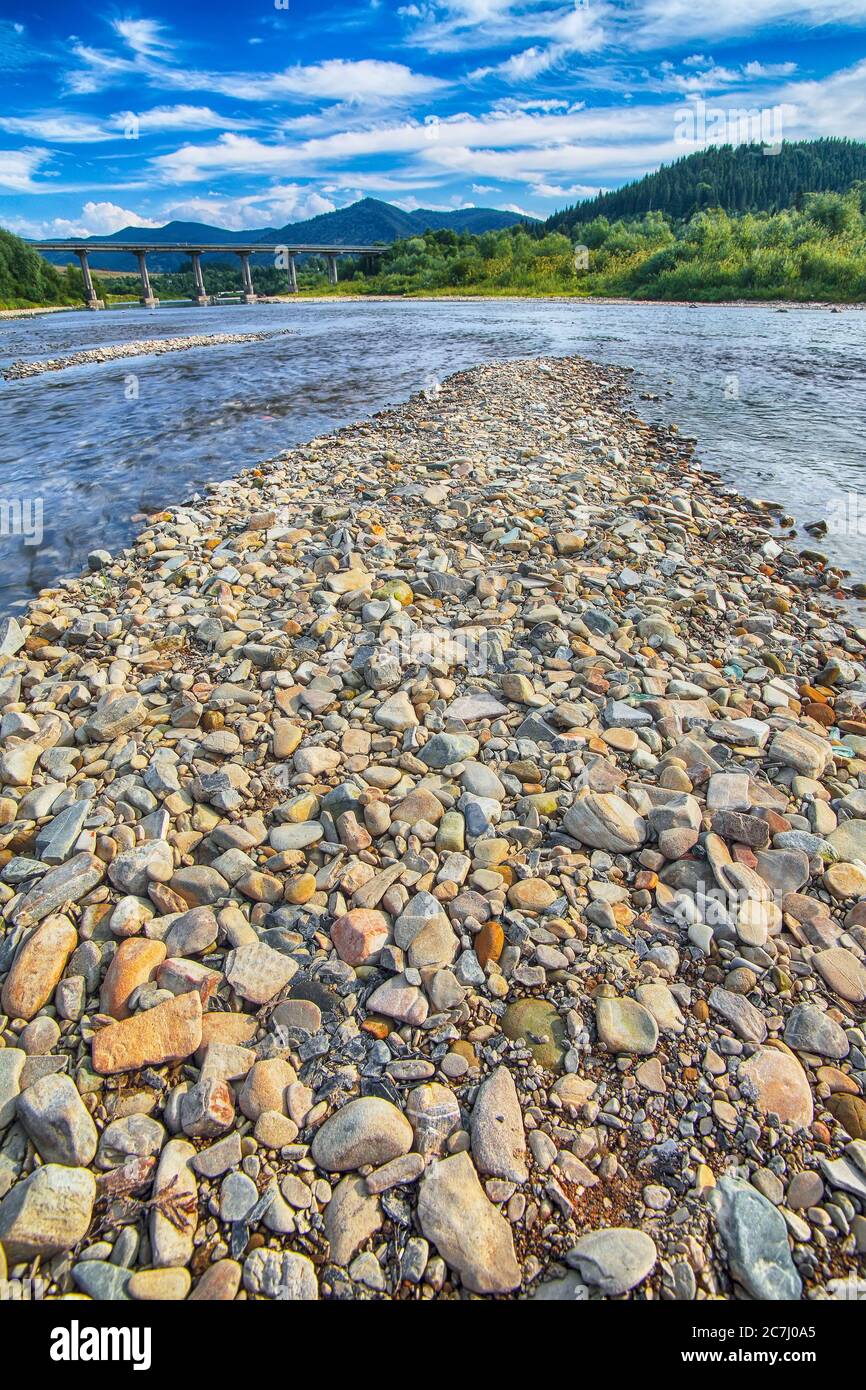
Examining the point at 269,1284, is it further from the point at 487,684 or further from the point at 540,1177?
the point at 487,684

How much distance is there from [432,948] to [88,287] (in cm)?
11066

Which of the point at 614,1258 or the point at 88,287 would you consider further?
the point at 88,287

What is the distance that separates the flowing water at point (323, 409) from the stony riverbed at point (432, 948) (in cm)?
368

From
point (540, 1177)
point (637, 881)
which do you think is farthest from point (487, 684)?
point (540, 1177)

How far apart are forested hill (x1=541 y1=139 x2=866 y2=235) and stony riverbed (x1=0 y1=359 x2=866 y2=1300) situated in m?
130

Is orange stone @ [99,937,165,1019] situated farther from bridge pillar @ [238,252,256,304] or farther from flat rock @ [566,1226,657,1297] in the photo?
bridge pillar @ [238,252,256,304]

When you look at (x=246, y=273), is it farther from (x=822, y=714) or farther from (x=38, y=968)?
(x=38, y=968)

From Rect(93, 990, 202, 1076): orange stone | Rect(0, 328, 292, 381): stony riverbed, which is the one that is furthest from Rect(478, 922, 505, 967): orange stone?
Rect(0, 328, 292, 381): stony riverbed

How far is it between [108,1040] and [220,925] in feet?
1.99

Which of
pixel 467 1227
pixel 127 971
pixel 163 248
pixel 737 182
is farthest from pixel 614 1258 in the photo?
pixel 737 182

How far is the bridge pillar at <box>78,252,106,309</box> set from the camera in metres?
86.2

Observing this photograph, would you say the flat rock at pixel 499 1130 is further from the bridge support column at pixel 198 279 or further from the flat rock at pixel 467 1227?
the bridge support column at pixel 198 279

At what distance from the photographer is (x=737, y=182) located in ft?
388

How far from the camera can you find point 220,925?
290 centimetres
